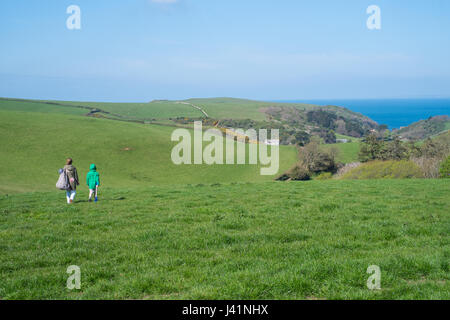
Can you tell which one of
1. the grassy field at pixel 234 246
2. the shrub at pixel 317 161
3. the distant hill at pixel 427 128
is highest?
the distant hill at pixel 427 128

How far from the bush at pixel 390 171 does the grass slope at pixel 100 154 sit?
16438 mm

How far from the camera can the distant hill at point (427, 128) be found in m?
142

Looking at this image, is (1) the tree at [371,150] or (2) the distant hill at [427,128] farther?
(2) the distant hill at [427,128]

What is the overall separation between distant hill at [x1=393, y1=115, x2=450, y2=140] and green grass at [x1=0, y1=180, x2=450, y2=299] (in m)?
146

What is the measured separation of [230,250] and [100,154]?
6226cm

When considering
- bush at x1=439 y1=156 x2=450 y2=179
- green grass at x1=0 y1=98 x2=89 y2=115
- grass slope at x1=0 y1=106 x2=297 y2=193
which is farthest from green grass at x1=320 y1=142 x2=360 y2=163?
green grass at x1=0 y1=98 x2=89 y2=115

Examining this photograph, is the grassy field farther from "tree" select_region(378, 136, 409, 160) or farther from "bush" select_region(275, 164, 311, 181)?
"tree" select_region(378, 136, 409, 160)

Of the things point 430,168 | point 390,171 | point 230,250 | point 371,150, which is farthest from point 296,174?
point 230,250

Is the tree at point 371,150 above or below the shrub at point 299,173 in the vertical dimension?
above

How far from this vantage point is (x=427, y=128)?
145 meters

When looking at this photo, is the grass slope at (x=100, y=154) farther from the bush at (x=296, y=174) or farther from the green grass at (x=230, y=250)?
the green grass at (x=230, y=250)

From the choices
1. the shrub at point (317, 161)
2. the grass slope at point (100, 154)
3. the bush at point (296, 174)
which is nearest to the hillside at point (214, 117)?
the grass slope at point (100, 154)

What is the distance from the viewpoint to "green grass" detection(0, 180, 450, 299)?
6.11 metres
